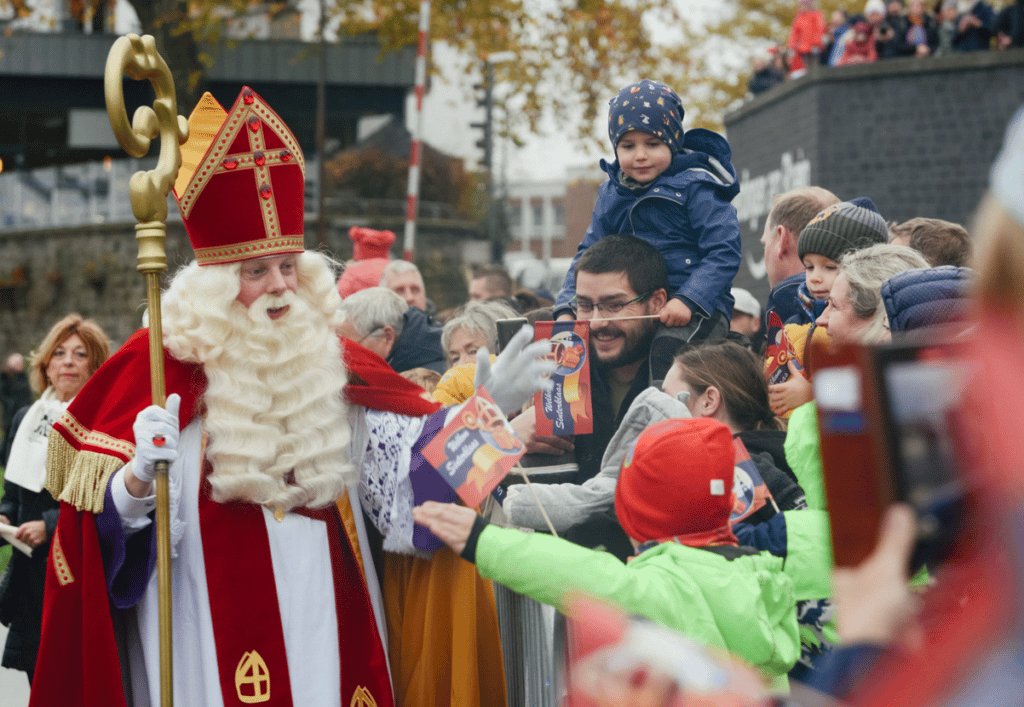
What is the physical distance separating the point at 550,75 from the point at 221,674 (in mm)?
14992

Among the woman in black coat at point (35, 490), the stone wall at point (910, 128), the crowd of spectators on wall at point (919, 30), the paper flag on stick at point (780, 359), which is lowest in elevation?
the woman in black coat at point (35, 490)

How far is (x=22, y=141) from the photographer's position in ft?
77.0

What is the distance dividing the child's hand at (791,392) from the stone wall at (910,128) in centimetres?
744

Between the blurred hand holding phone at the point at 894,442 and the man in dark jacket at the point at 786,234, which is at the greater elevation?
the man in dark jacket at the point at 786,234

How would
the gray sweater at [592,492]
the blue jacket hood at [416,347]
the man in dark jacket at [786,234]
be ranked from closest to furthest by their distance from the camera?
the gray sweater at [592,492], the man in dark jacket at [786,234], the blue jacket hood at [416,347]

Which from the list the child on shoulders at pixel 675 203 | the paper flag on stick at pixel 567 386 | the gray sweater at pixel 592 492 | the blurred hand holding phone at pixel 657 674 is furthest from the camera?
the child on shoulders at pixel 675 203

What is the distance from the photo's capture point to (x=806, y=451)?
8.34 feet

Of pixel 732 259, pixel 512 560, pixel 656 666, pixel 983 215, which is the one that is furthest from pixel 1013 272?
pixel 732 259

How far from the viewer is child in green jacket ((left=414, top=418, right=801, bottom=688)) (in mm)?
2072

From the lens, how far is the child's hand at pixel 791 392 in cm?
332

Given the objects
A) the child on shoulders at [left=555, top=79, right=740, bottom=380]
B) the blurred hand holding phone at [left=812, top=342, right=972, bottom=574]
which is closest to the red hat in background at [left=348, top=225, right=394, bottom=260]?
the child on shoulders at [left=555, top=79, right=740, bottom=380]

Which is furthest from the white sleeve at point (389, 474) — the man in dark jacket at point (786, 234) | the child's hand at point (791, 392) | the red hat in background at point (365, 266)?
the red hat in background at point (365, 266)

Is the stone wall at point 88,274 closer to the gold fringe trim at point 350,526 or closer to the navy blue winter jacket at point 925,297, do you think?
the gold fringe trim at point 350,526

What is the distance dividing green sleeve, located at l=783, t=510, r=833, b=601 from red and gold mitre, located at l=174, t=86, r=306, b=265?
160 centimetres
